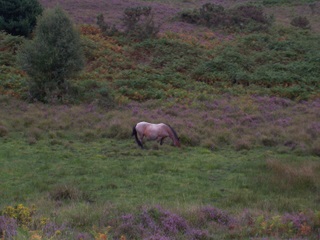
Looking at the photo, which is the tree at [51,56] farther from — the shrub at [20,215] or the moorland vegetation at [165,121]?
the shrub at [20,215]

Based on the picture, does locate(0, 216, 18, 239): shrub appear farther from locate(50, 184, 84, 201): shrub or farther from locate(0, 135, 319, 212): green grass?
locate(50, 184, 84, 201): shrub

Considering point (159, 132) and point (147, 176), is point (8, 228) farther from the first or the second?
point (159, 132)

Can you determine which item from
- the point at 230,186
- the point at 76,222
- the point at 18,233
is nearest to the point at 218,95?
the point at 230,186

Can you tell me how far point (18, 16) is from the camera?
3491 centimetres

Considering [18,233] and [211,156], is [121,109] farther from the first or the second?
[18,233]

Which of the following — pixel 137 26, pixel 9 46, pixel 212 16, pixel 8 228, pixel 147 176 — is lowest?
pixel 147 176

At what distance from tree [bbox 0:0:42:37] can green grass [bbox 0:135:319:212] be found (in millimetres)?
19120

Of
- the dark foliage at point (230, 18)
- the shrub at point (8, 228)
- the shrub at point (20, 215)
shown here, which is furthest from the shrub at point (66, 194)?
the dark foliage at point (230, 18)

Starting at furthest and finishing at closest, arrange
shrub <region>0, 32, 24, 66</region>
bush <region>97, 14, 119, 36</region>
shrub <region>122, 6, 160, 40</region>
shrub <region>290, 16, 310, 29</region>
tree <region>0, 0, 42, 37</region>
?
shrub <region>290, 16, 310, 29</region>
bush <region>97, 14, 119, 36</region>
shrub <region>122, 6, 160, 40</region>
tree <region>0, 0, 42, 37</region>
shrub <region>0, 32, 24, 66</region>

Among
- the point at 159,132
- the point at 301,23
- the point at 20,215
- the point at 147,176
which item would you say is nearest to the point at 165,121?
the point at 159,132

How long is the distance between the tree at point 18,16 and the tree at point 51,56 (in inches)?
376

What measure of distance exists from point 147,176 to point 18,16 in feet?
87.7

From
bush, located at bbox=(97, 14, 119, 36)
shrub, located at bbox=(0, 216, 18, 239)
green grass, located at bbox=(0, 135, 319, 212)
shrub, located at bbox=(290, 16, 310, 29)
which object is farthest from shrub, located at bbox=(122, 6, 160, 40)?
shrub, located at bbox=(0, 216, 18, 239)

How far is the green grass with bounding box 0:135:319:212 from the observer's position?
11.0 meters
